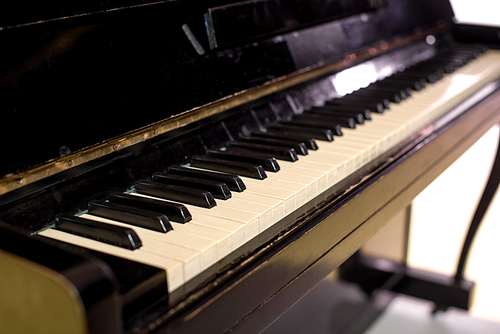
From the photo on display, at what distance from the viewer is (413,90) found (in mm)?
1749

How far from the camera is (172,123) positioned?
107 centimetres

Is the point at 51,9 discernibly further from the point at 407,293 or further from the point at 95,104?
the point at 407,293

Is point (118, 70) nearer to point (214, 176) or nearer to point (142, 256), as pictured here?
point (214, 176)

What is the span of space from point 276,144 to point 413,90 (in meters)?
0.77

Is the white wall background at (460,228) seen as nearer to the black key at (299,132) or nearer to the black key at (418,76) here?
the black key at (418,76)

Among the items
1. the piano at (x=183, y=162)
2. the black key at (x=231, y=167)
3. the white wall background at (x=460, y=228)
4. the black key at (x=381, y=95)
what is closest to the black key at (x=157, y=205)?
the piano at (x=183, y=162)

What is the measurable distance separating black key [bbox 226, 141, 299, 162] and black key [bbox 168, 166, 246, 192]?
170 millimetres

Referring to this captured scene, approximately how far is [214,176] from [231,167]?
0.07 m

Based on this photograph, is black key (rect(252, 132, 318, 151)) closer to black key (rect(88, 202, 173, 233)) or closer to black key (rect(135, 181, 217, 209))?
black key (rect(135, 181, 217, 209))

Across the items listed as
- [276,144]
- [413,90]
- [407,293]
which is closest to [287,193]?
[276,144]

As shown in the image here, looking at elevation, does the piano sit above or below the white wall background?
above

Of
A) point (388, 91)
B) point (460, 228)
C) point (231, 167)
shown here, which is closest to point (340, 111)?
point (388, 91)

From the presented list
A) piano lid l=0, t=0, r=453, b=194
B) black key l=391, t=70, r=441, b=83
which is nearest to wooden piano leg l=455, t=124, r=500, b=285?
black key l=391, t=70, r=441, b=83

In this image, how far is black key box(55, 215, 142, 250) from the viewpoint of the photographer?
2.43 feet
